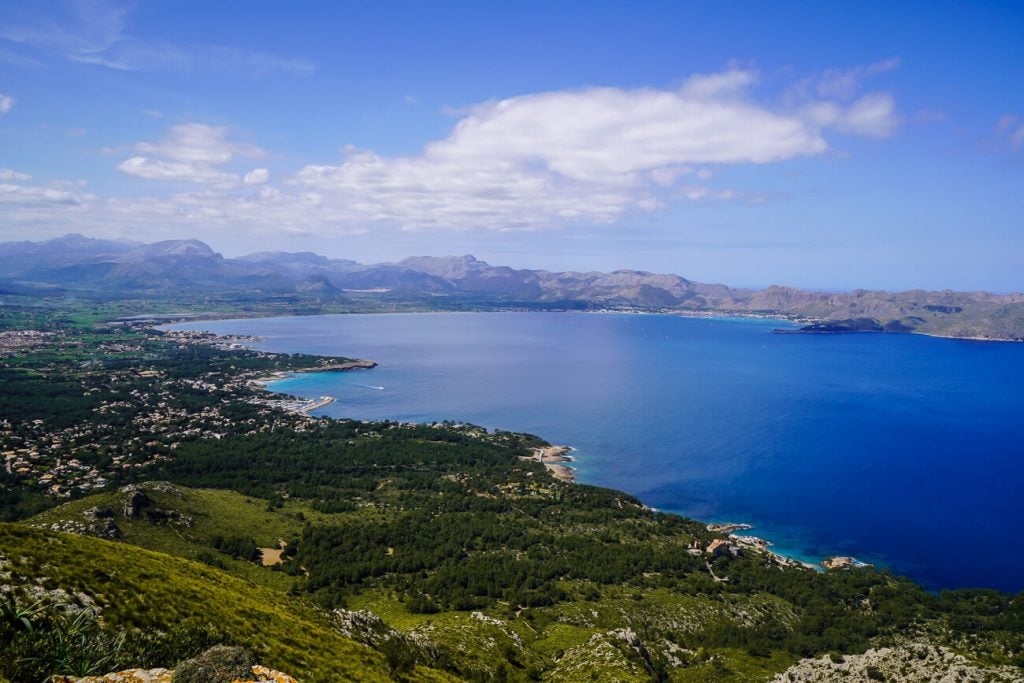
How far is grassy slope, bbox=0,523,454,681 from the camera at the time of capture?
52.5 feet

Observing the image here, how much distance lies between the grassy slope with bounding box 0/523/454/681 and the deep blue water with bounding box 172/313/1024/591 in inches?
1927

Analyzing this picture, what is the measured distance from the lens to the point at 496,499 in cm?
6109

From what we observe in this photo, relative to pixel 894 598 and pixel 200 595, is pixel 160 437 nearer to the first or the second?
pixel 200 595

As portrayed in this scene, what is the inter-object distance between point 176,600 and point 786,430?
100353mm

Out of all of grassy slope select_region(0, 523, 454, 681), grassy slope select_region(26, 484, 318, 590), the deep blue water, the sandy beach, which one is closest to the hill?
grassy slope select_region(0, 523, 454, 681)

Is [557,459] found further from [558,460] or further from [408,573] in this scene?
[408,573]

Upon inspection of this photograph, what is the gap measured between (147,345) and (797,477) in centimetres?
17333

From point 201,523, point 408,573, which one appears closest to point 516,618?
point 408,573

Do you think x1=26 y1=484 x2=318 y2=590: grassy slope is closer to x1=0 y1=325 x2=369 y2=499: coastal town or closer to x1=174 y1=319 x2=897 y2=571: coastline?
x1=0 y1=325 x2=369 y2=499: coastal town

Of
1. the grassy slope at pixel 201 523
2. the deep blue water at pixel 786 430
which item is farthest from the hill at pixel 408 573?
the deep blue water at pixel 786 430

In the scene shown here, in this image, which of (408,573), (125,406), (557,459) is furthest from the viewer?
(125,406)

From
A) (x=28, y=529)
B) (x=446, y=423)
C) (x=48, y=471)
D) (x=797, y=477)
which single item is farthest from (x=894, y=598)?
(x=48, y=471)

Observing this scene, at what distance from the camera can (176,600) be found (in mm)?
18391

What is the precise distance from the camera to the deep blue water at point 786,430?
6012cm
